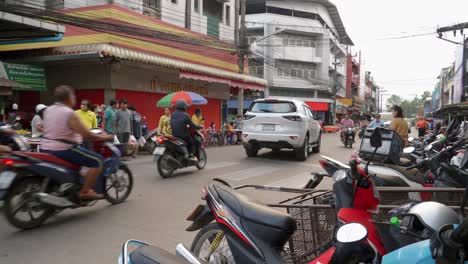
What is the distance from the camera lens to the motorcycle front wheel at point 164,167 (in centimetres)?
754

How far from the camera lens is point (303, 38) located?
43719 millimetres

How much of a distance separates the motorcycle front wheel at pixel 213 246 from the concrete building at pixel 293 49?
125 ft

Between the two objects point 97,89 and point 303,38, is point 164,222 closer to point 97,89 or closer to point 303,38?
→ point 97,89

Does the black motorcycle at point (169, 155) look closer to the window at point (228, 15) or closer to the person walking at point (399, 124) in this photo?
the person walking at point (399, 124)

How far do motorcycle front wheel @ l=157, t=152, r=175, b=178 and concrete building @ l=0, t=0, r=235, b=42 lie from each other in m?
9.28

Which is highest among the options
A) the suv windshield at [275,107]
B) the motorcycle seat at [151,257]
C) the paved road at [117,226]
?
the suv windshield at [275,107]

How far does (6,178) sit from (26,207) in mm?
439

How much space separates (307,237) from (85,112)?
7391 millimetres

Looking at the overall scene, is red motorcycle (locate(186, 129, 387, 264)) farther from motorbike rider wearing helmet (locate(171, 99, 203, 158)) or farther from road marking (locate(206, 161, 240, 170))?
road marking (locate(206, 161, 240, 170))

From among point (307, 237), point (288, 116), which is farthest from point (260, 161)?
point (307, 237)

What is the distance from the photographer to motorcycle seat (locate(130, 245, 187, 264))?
165 cm

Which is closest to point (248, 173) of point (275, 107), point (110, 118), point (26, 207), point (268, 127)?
point (268, 127)

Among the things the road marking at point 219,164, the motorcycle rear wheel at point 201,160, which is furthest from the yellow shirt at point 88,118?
the road marking at point 219,164

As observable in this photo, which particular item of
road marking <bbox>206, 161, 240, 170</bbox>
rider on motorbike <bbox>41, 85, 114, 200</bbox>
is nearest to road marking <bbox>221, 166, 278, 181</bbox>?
road marking <bbox>206, 161, 240, 170</bbox>
